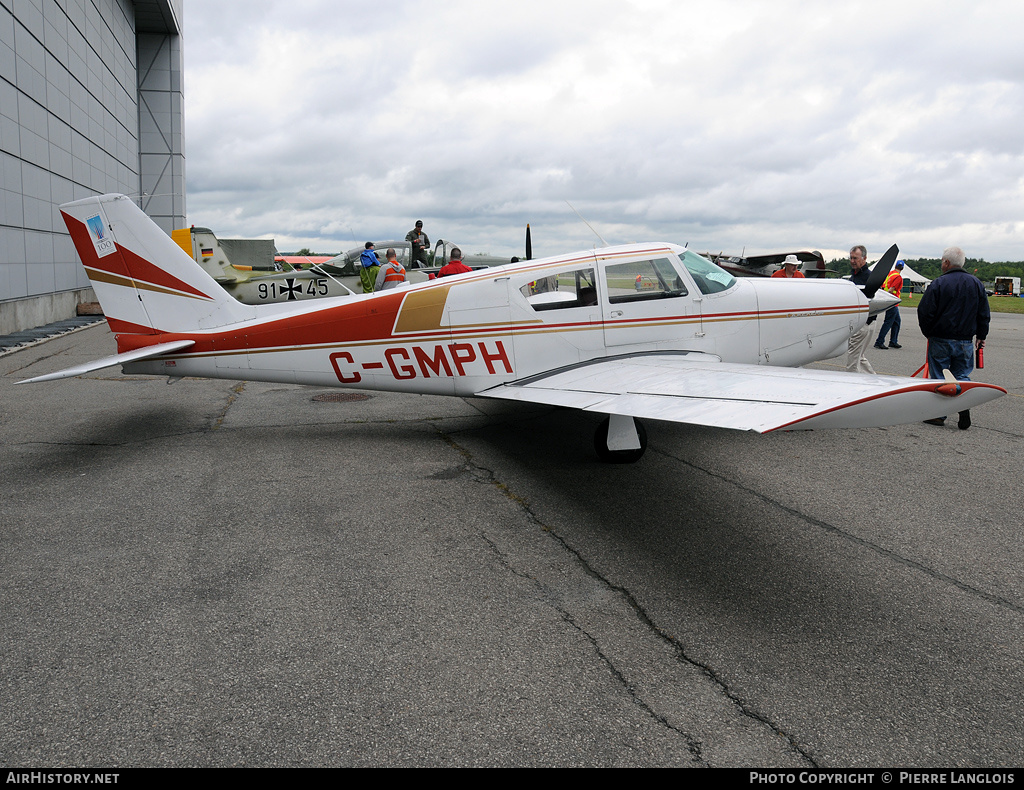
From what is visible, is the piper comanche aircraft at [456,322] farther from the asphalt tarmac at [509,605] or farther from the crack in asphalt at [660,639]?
the crack in asphalt at [660,639]

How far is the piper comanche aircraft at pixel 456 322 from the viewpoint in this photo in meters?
7.19

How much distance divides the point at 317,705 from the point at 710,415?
9.42 ft

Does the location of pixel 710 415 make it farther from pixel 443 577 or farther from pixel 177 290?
pixel 177 290

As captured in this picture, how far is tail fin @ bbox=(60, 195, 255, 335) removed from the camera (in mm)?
7449

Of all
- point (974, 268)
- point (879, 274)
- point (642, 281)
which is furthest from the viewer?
point (974, 268)

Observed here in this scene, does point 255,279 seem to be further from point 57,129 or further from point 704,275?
point 704,275

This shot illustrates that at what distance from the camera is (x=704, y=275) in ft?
24.7

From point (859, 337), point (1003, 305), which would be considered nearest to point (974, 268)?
point (1003, 305)

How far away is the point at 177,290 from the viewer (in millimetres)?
7500

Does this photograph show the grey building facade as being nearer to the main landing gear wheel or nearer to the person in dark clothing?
the main landing gear wheel

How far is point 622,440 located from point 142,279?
5.54m

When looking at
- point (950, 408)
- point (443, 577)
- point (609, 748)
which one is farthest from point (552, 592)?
point (950, 408)

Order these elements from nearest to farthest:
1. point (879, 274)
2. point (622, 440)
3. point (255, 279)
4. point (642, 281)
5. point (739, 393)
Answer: point (739, 393) → point (622, 440) → point (642, 281) → point (879, 274) → point (255, 279)

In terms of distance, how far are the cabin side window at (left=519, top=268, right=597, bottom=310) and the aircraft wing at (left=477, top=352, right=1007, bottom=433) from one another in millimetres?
→ 687
